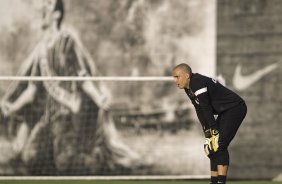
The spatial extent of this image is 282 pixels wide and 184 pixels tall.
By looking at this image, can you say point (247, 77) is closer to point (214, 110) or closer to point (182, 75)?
point (214, 110)

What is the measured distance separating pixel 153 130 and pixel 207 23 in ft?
7.80

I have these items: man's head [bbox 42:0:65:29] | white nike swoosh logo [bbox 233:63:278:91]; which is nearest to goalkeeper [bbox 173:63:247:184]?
white nike swoosh logo [bbox 233:63:278:91]

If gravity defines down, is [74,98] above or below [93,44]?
below

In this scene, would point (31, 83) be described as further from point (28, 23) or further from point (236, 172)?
point (236, 172)

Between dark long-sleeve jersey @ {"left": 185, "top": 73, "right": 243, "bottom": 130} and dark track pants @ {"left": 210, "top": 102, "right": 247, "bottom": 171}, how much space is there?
0.07m

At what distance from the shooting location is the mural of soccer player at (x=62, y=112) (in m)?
14.4

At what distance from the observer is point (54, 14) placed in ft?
48.7

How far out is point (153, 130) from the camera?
1447 cm

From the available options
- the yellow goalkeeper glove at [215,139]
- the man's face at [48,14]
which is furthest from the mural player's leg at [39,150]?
the yellow goalkeeper glove at [215,139]

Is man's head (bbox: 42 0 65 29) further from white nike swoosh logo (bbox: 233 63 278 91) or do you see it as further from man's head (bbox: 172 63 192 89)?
man's head (bbox: 172 63 192 89)

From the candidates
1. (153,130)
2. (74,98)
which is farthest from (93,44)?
(153,130)

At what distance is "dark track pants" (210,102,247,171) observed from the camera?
28.8 ft

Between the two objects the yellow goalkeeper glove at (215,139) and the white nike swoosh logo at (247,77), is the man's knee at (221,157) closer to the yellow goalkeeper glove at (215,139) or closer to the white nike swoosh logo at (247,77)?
the yellow goalkeeper glove at (215,139)

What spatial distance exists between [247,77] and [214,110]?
5372mm
